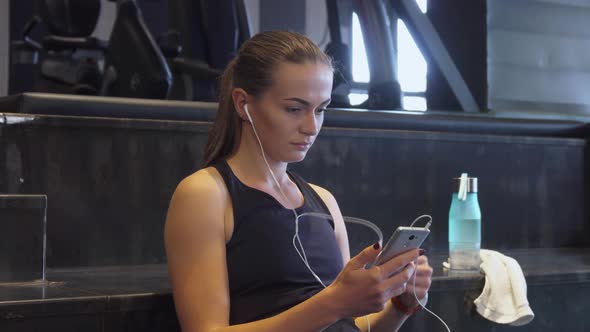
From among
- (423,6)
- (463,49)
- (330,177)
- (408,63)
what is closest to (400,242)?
(330,177)

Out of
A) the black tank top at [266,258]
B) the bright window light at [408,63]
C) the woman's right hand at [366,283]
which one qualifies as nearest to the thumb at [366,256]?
the woman's right hand at [366,283]

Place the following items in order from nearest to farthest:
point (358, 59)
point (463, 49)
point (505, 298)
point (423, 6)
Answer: point (505, 298)
point (463, 49)
point (423, 6)
point (358, 59)

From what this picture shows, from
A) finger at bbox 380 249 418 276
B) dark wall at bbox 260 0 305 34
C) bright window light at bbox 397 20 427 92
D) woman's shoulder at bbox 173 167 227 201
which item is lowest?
finger at bbox 380 249 418 276

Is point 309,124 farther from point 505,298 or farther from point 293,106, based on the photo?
point 505,298

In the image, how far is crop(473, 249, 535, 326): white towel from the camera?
1.58m

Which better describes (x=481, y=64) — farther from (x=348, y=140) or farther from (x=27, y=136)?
(x=27, y=136)

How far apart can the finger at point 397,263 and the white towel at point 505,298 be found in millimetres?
571

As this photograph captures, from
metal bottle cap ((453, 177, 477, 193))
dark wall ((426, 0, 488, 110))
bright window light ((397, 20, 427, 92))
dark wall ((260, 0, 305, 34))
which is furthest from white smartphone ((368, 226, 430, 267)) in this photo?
dark wall ((260, 0, 305, 34))

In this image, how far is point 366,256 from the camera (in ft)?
3.40

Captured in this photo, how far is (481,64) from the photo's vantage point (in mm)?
2668

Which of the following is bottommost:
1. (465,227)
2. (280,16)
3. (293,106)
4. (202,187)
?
(465,227)

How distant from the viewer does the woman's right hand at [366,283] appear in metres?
1.04

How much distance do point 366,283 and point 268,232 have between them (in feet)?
0.69

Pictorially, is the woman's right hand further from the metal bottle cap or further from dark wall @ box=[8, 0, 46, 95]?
dark wall @ box=[8, 0, 46, 95]
